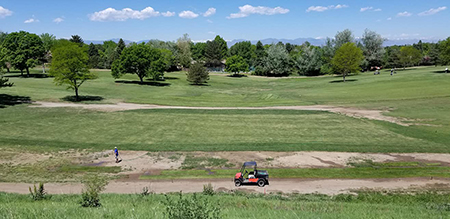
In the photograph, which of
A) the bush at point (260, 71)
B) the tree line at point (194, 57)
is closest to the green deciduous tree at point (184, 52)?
the tree line at point (194, 57)

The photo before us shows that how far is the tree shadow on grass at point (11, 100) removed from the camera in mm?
48725

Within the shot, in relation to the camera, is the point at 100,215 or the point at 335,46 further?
the point at 335,46

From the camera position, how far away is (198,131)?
115 feet

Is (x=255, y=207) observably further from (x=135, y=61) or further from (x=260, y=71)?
(x=260, y=71)

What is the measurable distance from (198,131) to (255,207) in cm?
2244

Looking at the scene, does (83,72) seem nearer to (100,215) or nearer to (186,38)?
(100,215)

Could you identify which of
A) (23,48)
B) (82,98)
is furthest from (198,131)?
(23,48)

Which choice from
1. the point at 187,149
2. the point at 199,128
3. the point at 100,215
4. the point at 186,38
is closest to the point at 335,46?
the point at 186,38

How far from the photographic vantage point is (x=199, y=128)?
36.5m

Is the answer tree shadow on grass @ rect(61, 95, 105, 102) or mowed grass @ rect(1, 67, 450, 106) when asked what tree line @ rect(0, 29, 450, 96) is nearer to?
tree shadow on grass @ rect(61, 95, 105, 102)

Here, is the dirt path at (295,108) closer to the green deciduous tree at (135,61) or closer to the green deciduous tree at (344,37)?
the green deciduous tree at (135,61)

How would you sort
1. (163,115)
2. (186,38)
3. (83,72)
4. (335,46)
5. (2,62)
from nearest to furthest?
1. (163,115)
2. (2,62)
3. (83,72)
4. (335,46)
5. (186,38)

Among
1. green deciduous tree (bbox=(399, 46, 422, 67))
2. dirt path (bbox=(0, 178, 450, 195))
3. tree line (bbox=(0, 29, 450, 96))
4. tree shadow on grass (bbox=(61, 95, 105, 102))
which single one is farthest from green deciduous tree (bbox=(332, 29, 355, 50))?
dirt path (bbox=(0, 178, 450, 195))

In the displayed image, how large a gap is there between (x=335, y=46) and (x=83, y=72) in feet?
314
